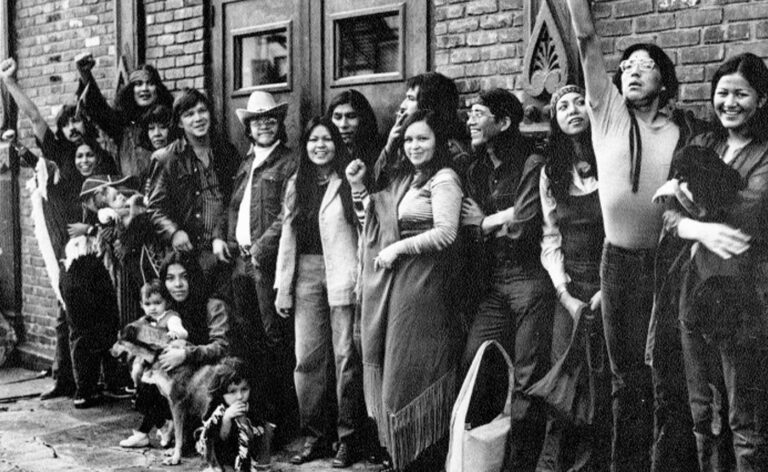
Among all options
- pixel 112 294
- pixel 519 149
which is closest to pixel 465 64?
pixel 519 149

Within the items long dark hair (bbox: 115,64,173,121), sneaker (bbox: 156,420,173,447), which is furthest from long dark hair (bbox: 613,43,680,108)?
long dark hair (bbox: 115,64,173,121)

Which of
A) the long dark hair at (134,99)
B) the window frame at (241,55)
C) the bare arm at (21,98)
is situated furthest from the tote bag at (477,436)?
the bare arm at (21,98)

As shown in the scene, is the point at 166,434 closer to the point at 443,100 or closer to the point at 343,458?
the point at 343,458

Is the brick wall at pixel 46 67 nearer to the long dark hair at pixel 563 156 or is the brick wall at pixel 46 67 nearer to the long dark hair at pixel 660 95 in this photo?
the long dark hair at pixel 563 156

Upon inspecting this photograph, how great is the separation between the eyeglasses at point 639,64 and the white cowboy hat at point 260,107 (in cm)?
264

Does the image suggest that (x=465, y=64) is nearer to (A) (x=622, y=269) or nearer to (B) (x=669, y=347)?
(A) (x=622, y=269)

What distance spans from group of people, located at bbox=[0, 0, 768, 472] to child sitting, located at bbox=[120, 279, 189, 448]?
20mm

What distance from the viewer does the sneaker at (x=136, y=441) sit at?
260 inches

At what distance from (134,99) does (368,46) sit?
2.30 metres

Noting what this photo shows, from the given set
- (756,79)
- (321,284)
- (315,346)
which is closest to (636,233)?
(756,79)

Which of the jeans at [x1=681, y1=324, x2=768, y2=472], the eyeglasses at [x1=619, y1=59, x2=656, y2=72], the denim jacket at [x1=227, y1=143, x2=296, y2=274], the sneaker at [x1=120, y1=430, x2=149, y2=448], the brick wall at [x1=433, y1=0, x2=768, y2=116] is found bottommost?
the sneaker at [x1=120, y1=430, x2=149, y2=448]

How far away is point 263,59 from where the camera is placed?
7.11 metres

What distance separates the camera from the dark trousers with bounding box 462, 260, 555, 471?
5.20 m

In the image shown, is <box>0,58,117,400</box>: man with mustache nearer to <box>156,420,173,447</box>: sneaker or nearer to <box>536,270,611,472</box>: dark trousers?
<box>156,420,173,447</box>: sneaker
